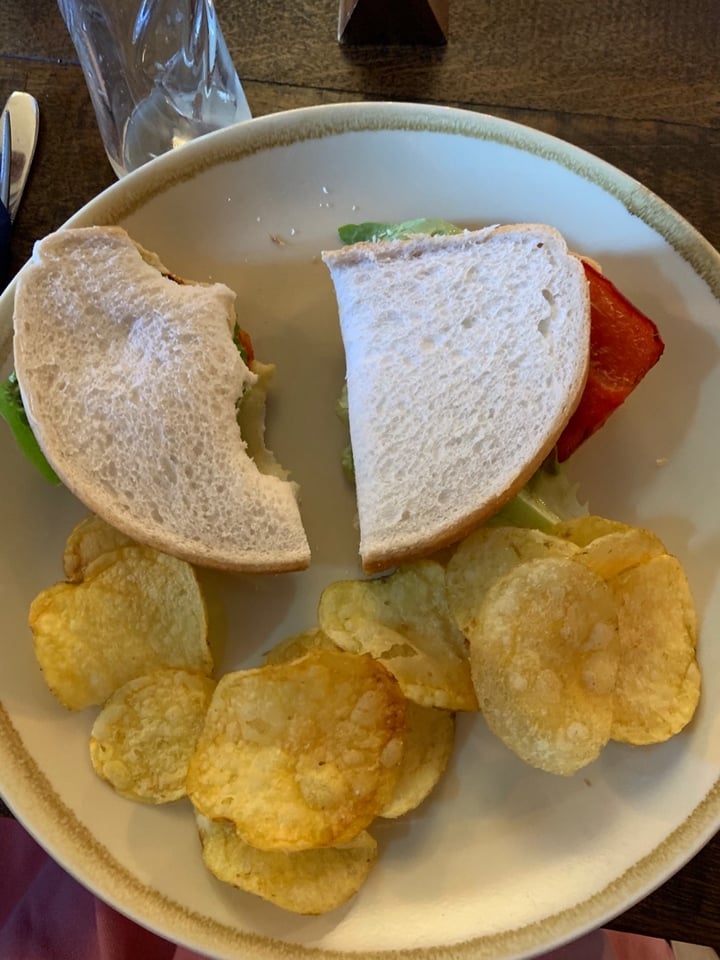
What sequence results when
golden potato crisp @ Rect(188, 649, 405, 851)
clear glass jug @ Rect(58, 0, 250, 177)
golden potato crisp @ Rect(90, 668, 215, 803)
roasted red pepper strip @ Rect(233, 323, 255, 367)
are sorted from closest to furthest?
golden potato crisp @ Rect(188, 649, 405, 851) < golden potato crisp @ Rect(90, 668, 215, 803) < roasted red pepper strip @ Rect(233, 323, 255, 367) < clear glass jug @ Rect(58, 0, 250, 177)

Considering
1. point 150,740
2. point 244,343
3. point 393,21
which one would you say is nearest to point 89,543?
point 150,740

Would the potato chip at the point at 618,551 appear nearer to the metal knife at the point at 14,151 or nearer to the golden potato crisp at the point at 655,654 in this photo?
the golden potato crisp at the point at 655,654

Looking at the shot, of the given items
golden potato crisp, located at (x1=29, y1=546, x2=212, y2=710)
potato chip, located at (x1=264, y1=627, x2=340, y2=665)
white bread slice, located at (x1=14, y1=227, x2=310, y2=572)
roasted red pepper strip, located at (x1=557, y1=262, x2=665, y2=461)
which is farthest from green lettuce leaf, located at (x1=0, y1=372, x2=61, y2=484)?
roasted red pepper strip, located at (x1=557, y1=262, x2=665, y2=461)

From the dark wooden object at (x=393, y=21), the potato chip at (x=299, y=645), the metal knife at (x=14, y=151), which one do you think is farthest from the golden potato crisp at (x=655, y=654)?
the metal knife at (x=14, y=151)

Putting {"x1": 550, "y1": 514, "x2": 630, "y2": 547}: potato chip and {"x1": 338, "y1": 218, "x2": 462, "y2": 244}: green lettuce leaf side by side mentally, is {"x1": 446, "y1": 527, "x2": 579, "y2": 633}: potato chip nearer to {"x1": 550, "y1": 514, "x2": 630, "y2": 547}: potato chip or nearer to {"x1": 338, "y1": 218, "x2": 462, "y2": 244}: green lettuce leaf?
{"x1": 550, "y1": 514, "x2": 630, "y2": 547}: potato chip

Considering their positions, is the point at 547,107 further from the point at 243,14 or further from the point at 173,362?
the point at 173,362

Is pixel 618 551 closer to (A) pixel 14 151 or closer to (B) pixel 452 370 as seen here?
(B) pixel 452 370
